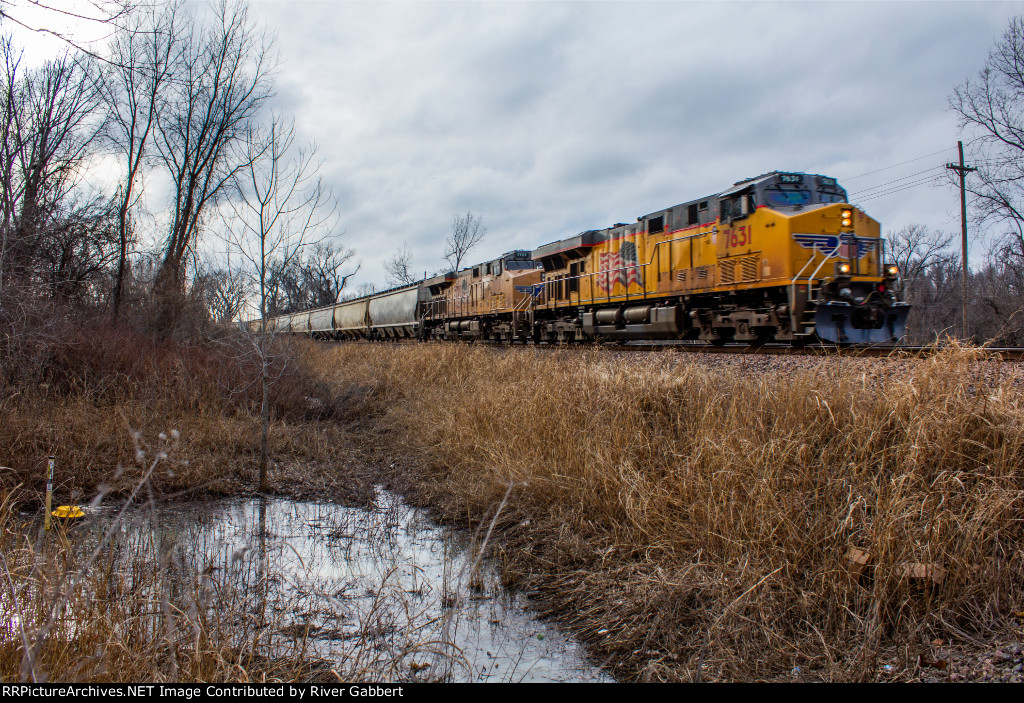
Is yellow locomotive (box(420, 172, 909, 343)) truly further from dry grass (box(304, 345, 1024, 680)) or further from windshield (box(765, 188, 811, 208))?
dry grass (box(304, 345, 1024, 680))

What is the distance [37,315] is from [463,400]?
23.4 feet

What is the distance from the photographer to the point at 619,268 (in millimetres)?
14414

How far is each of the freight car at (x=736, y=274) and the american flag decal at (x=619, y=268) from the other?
3cm

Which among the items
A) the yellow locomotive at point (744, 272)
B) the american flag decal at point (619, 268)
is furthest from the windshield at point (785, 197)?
the american flag decal at point (619, 268)

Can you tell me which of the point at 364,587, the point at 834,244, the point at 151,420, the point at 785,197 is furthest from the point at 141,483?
the point at 785,197

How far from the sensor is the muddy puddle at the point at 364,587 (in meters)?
3.38

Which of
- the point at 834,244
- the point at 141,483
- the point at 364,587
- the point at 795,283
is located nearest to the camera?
the point at 141,483

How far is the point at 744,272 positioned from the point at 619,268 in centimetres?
422

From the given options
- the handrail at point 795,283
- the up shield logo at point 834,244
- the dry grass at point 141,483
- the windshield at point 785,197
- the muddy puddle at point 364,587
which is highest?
the windshield at point 785,197

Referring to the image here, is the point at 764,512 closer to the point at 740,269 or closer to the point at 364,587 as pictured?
the point at 364,587

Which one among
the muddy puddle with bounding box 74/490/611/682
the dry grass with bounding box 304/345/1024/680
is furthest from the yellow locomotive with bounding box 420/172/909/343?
the muddy puddle with bounding box 74/490/611/682

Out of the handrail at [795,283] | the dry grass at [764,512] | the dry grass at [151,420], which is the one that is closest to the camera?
the dry grass at [764,512]

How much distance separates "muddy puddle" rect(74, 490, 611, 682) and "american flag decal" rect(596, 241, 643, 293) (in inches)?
351

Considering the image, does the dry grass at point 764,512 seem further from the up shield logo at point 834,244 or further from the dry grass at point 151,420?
the up shield logo at point 834,244
